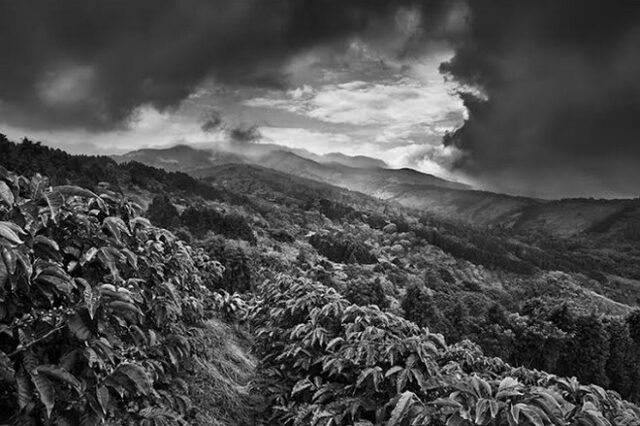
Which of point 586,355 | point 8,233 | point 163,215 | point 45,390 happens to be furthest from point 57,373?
point 163,215

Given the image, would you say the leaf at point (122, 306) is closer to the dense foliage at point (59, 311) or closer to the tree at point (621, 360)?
the dense foliage at point (59, 311)

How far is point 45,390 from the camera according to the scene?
9.39ft

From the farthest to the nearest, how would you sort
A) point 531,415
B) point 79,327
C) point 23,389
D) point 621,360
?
point 621,360 < point 531,415 < point 79,327 < point 23,389

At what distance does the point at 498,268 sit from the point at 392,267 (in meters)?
89.0

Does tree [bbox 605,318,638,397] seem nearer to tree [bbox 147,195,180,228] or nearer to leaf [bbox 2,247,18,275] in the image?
leaf [bbox 2,247,18,275]

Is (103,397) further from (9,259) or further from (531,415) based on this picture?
(531,415)

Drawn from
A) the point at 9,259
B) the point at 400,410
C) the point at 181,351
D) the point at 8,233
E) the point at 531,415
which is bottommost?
the point at 181,351

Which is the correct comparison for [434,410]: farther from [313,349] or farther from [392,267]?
[392,267]

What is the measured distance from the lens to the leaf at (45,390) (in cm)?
282

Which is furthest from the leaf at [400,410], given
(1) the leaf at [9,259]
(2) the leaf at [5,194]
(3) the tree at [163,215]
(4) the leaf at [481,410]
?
(3) the tree at [163,215]

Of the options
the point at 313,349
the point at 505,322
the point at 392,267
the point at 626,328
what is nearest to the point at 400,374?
the point at 313,349

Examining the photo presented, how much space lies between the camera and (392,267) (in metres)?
124

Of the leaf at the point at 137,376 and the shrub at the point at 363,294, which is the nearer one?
the leaf at the point at 137,376

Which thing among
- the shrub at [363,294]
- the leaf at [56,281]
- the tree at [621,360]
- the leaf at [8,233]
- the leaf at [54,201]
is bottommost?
the tree at [621,360]
